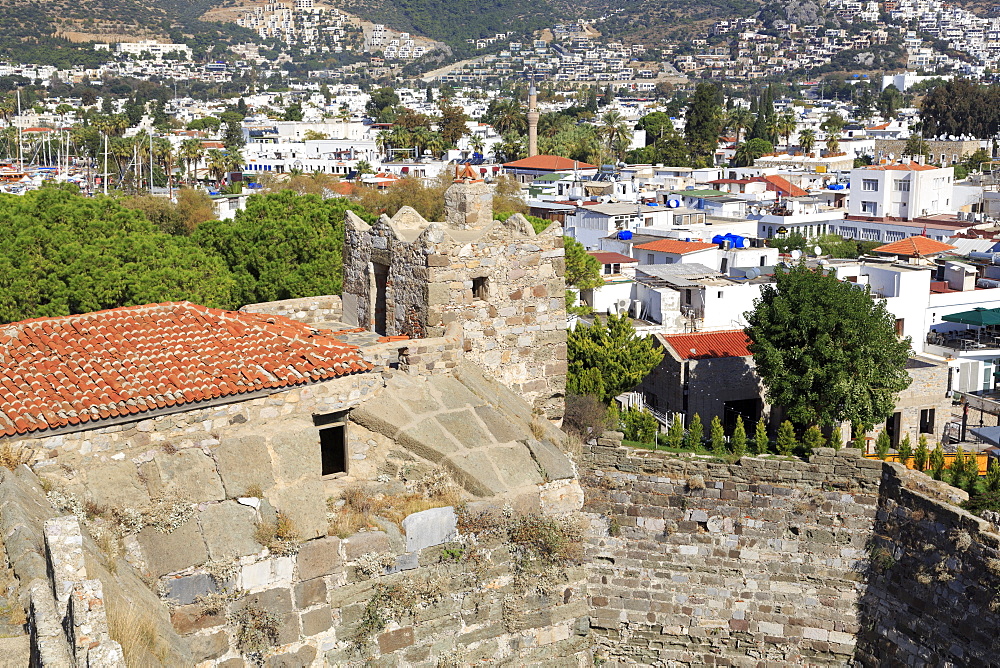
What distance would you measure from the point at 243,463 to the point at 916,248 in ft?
140

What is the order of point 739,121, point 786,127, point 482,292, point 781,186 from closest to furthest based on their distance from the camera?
point 482,292, point 781,186, point 786,127, point 739,121

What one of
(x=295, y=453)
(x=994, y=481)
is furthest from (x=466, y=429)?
(x=994, y=481)

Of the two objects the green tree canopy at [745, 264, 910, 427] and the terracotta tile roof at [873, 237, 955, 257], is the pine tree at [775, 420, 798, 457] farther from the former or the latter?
the terracotta tile roof at [873, 237, 955, 257]

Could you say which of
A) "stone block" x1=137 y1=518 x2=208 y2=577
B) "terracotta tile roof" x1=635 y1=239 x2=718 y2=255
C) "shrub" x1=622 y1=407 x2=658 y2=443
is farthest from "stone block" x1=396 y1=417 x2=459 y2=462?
"terracotta tile roof" x1=635 y1=239 x2=718 y2=255

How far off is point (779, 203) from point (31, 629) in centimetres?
6080

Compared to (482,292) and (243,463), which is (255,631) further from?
(482,292)

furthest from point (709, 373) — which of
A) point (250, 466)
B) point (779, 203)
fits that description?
point (779, 203)

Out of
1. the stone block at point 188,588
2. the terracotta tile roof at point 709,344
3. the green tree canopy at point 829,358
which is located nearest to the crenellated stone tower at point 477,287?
the stone block at point 188,588

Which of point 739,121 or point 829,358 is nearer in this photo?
point 829,358

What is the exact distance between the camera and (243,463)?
8.27 metres

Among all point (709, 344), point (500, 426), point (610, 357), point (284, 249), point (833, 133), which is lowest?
point (709, 344)

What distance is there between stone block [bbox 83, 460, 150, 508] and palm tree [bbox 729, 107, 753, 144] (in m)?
111

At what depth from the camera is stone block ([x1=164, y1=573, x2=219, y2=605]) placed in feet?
24.0

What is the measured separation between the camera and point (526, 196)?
211 feet
